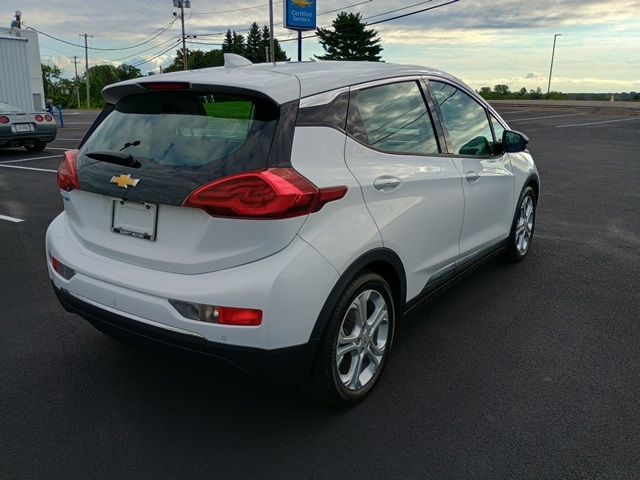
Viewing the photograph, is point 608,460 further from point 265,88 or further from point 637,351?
point 265,88

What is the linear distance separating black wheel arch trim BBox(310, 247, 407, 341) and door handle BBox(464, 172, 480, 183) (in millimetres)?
982

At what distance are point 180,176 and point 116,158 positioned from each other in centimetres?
47

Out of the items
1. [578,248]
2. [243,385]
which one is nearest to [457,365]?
[243,385]

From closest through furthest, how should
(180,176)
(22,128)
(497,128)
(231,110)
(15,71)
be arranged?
(180,176)
(231,110)
(497,128)
(22,128)
(15,71)

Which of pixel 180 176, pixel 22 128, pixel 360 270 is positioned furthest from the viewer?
pixel 22 128

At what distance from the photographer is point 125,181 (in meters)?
2.52

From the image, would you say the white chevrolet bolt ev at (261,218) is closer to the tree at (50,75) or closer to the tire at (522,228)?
the tire at (522,228)

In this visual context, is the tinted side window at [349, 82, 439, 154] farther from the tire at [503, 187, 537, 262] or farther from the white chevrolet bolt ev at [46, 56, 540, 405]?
the tire at [503, 187, 537, 262]

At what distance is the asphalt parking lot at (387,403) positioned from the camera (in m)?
2.42

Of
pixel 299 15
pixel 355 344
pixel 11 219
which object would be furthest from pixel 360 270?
pixel 299 15

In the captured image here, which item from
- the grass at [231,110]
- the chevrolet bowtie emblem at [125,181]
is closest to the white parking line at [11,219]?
the chevrolet bowtie emblem at [125,181]

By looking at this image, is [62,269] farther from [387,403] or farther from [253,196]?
[387,403]

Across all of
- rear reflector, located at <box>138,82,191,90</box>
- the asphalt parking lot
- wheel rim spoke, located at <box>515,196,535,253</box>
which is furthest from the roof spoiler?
wheel rim spoke, located at <box>515,196,535,253</box>

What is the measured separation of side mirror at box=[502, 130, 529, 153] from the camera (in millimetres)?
4312
